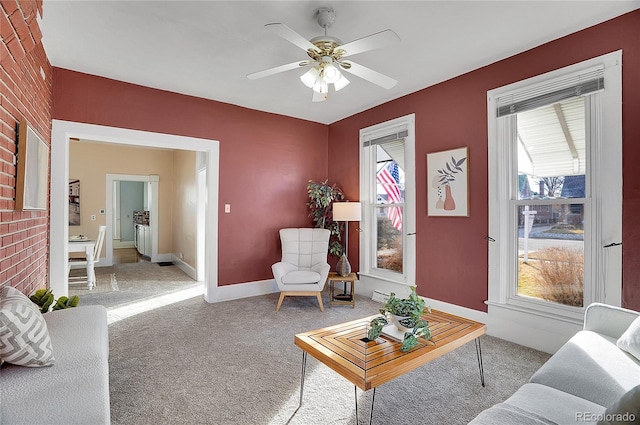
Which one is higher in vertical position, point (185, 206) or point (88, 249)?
point (185, 206)

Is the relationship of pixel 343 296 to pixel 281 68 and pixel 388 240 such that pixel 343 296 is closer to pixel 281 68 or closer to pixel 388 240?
pixel 388 240

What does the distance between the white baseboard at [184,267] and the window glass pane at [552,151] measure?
4924 mm

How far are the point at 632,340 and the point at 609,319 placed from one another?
304mm

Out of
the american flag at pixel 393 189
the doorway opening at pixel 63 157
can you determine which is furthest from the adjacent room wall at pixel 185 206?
the american flag at pixel 393 189

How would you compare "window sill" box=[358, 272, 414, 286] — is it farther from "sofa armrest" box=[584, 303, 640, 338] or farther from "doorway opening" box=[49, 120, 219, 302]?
"doorway opening" box=[49, 120, 219, 302]

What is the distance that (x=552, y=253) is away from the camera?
2.84m

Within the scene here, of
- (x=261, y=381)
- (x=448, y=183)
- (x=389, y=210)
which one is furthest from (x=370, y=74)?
(x=261, y=381)

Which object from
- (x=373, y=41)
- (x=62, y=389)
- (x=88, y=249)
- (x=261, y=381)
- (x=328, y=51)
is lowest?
(x=261, y=381)

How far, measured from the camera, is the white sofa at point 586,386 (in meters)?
1.14

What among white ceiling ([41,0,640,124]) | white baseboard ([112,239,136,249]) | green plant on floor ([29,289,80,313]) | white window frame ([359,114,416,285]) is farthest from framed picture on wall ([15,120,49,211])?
white baseboard ([112,239,136,249])

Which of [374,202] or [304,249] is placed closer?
[304,249]

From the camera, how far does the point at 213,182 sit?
4.25 meters

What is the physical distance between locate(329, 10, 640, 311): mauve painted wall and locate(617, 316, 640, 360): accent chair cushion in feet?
2.97

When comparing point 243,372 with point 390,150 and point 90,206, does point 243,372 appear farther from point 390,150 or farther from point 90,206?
point 90,206
